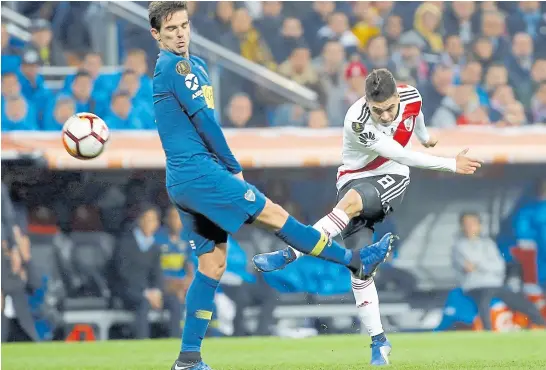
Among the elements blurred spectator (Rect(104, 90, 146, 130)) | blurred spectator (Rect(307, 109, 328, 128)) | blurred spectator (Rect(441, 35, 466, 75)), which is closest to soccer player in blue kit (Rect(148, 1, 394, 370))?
blurred spectator (Rect(104, 90, 146, 130))

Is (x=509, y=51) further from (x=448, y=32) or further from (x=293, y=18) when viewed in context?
(x=293, y=18)

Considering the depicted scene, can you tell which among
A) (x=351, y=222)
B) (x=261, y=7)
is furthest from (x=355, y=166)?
(x=261, y=7)

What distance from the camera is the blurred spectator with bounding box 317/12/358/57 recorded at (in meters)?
13.4

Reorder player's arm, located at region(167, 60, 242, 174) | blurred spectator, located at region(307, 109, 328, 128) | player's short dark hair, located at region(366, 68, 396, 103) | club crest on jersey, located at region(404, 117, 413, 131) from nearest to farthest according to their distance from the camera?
1. player's arm, located at region(167, 60, 242, 174)
2. player's short dark hair, located at region(366, 68, 396, 103)
3. club crest on jersey, located at region(404, 117, 413, 131)
4. blurred spectator, located at region(307, 109, 328, 128)

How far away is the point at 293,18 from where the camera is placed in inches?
530

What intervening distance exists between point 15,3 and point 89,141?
5.94 meters

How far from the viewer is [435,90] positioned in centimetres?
1309

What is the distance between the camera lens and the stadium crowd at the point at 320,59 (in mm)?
12352

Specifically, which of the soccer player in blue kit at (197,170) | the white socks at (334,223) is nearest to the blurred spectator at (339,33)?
the white socks at (334,223)

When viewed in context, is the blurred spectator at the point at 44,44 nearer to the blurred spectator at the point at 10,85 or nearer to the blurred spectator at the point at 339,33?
the blurred spectator at the point at 10,85

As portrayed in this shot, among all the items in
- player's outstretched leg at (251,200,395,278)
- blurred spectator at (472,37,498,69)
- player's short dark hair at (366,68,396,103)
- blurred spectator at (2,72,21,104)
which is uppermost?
blurred spectator at (472,37,498,69)

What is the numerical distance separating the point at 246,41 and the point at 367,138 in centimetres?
640

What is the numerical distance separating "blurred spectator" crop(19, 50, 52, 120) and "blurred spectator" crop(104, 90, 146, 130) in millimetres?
716

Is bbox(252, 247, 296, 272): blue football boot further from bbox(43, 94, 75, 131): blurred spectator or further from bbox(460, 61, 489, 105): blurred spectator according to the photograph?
bbox(460, 61, 489, 105): blurred spectator
